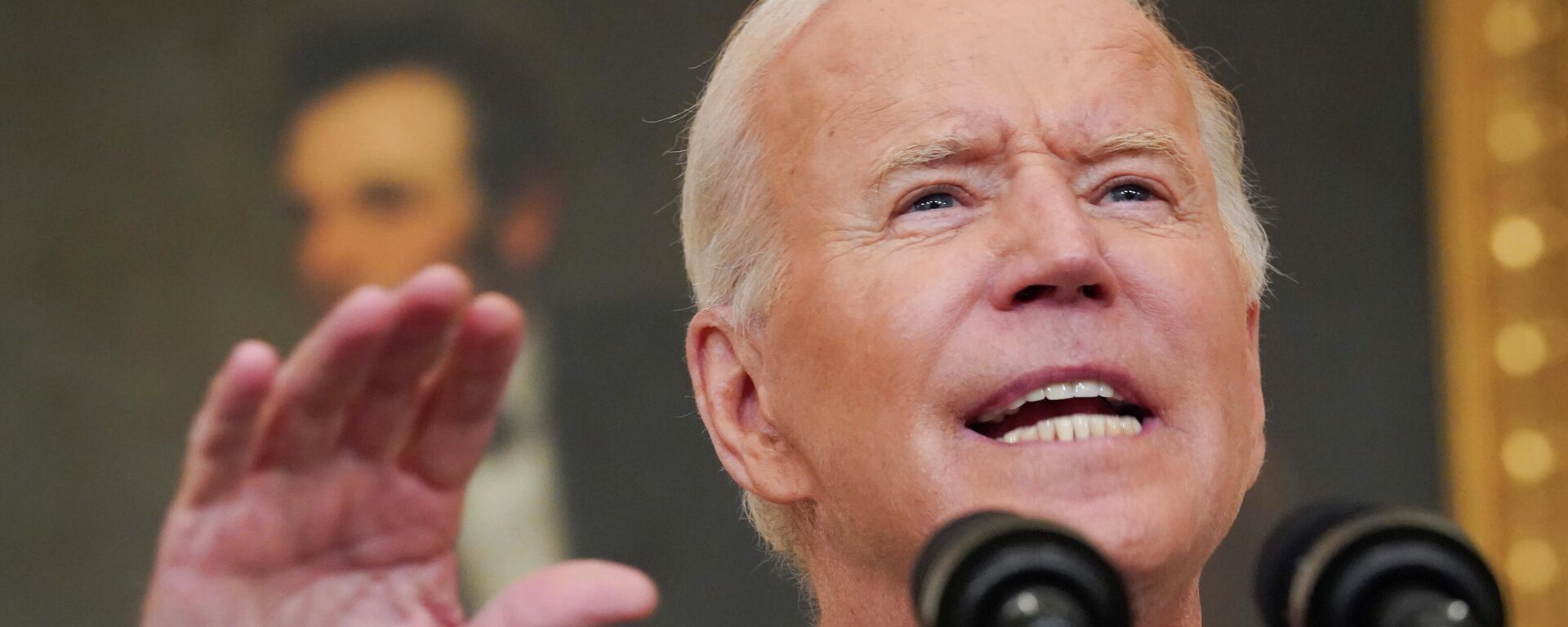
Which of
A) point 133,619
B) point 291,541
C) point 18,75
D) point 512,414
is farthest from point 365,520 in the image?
point 18,75

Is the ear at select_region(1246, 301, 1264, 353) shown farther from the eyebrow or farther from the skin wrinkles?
the eyebrow

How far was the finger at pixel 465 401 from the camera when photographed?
3.97 ft

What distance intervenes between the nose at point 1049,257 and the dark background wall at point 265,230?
194cm

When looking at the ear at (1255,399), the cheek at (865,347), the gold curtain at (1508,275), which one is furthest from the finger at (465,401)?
the gold curtain at (1508,275)

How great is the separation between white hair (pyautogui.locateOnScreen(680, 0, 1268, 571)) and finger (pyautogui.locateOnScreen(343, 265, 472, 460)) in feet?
1.48

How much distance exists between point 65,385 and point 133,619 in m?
0.54

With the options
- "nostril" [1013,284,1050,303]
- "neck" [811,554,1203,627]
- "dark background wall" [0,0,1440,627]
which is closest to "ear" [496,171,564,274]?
"dark background wall" [0,0,1440,627]

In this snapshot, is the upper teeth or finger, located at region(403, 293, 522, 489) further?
the upper teeth

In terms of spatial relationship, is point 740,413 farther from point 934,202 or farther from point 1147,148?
point 1147,148

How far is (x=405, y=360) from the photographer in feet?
3.91

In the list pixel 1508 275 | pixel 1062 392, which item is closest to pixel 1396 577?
pixel 1062 392

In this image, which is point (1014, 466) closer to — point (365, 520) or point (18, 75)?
point (365, 520)

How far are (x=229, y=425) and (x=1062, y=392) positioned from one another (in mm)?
684

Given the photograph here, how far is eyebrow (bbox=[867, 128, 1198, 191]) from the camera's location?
1.46m
